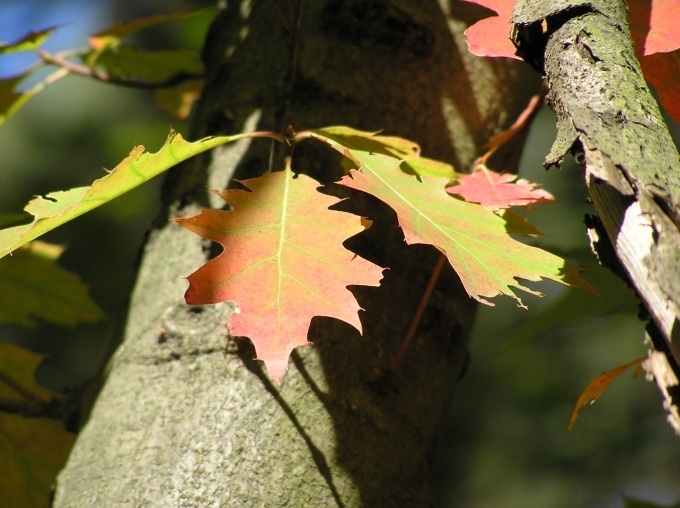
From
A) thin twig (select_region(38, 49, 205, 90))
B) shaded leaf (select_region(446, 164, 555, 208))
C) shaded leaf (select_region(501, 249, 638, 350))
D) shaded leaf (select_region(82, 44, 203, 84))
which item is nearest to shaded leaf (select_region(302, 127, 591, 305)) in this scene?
shaded leaf (select_region(446, 164, 555, 208))

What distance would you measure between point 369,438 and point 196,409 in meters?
0.19

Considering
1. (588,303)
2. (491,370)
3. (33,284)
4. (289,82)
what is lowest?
(491,370)

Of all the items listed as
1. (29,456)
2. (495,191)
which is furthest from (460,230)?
(29,456)

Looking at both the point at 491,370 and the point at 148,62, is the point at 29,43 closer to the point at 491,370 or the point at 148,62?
the point at 148,62

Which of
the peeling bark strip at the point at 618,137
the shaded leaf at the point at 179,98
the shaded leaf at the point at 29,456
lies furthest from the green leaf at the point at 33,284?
the peeling bark strip at the point at 618,137

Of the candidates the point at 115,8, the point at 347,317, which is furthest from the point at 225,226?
the point at 115,8

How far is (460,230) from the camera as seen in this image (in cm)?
70

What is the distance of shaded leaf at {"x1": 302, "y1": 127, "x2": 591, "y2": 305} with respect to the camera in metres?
0.65

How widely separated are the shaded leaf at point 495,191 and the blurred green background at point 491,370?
195cm

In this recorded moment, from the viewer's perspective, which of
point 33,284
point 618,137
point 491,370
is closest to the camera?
point 618,137

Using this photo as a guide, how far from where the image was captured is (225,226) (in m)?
0.68

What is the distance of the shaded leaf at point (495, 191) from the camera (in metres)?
0.74

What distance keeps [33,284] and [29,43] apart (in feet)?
1.32

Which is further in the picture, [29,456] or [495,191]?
[29,456]
